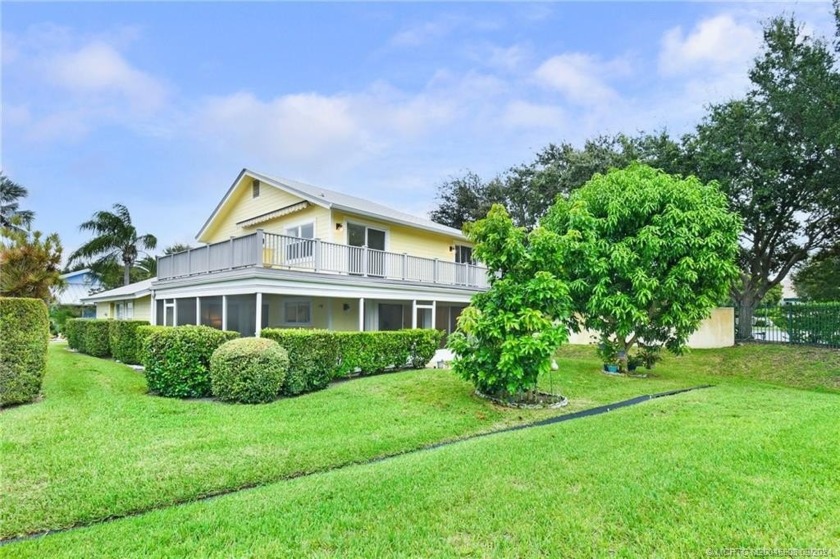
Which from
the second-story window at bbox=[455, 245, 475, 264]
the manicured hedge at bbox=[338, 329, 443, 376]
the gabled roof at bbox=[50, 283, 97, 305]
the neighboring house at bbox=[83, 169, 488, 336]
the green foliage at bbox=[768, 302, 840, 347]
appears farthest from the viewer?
the gabled roof at bbox=[50, 283, 97, 305]

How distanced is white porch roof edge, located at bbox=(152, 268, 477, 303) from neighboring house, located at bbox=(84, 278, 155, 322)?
482cm

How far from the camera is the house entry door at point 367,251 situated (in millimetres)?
15984

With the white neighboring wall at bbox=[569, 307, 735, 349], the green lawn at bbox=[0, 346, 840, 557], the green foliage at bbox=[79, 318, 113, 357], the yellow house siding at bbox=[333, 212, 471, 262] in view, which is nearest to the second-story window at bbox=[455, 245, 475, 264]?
the yellow house siding at bbox=[333, 212, 471, 262]

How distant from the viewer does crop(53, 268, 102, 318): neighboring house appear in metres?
35.2

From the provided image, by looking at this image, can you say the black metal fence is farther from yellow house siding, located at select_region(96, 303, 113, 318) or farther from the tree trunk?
yellow house siding, located at select_region(96, 303, 113, 318)

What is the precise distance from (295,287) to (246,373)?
4853 millimetres

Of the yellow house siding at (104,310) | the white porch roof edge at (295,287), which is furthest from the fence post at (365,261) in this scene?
the yellow house siding at (104,310)

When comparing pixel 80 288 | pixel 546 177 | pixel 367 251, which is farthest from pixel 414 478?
pixel 80 288

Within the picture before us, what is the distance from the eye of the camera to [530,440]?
6.51 metres

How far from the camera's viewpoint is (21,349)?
8.21 metres

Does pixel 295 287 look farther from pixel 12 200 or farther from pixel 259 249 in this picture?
pixel 12 200

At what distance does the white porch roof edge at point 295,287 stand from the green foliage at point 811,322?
45.7 feet

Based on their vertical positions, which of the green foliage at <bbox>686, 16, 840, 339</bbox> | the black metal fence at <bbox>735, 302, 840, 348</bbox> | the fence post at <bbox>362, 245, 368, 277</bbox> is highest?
the green foliage at <bbox>686, 16, 840, 339</bbox>

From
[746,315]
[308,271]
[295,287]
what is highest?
[308,271]
